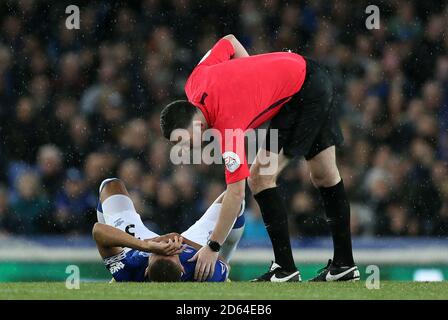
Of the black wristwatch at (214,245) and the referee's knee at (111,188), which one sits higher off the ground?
the referee's knee at (111,188)

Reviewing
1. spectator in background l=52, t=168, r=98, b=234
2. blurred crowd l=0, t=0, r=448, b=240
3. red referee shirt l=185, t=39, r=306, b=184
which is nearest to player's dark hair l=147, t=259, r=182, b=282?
red referee shirt l=185, t=39, r=306, b=184

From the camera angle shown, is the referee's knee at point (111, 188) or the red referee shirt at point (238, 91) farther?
the referee's knee at point (111, 188)

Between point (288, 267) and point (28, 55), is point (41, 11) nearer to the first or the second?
point (28, 55)

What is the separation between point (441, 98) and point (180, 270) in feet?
15.6

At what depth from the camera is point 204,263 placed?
536cm

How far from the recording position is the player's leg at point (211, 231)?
20.1 ft

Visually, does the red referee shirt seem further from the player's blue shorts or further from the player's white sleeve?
the player's white sleeve

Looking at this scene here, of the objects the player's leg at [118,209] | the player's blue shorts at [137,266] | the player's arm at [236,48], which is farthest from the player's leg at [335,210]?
the player's leg at [118,209]

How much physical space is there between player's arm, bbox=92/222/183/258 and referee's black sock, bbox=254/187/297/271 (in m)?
0.51

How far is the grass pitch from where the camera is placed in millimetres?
4637

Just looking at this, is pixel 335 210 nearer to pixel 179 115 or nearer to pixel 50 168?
pixel 179 115

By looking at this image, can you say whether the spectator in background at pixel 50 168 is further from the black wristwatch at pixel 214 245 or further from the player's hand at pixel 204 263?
the black wristwatch at pixel 214 245

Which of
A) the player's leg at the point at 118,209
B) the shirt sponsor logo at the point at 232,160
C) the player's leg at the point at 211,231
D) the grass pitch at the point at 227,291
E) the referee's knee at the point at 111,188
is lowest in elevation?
the grass pitch at the point at 227,291

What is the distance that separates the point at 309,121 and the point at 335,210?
0.55 m
